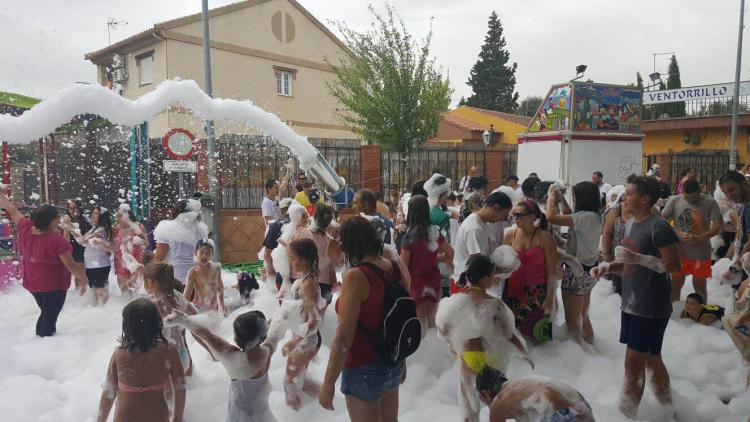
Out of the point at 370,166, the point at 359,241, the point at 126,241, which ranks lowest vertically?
the point at 126,241

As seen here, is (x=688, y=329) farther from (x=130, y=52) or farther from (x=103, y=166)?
(x=130, y=52)

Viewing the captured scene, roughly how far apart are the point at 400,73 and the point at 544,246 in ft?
41.3

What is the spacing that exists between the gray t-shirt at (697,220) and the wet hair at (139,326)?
18.4 ft

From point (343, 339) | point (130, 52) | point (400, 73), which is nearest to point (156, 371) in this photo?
point (343, 339)

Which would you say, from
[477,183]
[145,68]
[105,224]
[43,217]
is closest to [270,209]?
[105,224]

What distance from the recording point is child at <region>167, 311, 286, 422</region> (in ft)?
10.4

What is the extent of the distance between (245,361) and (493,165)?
15.3 m

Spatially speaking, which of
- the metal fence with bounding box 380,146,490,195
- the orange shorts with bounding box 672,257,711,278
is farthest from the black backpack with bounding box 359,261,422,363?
the metal fence with bounding box 380,146,490,195

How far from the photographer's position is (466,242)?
4.61 m

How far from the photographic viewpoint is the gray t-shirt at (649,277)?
3.69 meters

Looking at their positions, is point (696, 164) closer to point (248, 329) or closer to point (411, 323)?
point (411, 323)

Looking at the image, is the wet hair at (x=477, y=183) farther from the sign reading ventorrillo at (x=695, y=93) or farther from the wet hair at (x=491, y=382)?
the sign reading ventorrillo at (x=695, y=93)

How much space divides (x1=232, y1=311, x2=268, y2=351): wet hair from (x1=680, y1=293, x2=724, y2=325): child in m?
5.06

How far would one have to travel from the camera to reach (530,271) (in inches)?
183
